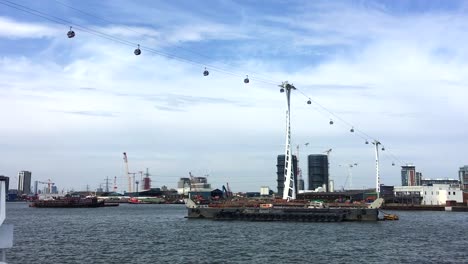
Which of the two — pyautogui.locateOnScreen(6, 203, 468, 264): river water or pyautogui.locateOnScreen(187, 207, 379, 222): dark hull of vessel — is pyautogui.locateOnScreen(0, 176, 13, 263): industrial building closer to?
pyautogui.locateOnScreen(6, 203, 468, 264): river water

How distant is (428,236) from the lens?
7431 centimetres

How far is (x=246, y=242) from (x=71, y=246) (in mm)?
23213

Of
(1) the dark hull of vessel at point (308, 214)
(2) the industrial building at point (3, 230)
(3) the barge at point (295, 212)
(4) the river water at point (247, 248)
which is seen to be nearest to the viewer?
(2) the industrial building at point (3, 230)

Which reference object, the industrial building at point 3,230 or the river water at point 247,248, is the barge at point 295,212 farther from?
the industrial building at point 3,230

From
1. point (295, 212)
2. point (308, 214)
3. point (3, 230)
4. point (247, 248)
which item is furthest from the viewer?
point (295, 212)

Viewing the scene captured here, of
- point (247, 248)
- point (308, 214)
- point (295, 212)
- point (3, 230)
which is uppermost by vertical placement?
point (3, 230)

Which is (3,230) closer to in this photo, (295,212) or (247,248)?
(247,248)

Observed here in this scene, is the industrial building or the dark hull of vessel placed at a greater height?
the industrial building

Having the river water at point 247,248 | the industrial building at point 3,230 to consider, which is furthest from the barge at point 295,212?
the industrial building at point 3,230

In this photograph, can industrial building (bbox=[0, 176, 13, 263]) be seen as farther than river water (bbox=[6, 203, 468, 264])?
No

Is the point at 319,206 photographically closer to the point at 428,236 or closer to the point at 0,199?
the point at 428,236

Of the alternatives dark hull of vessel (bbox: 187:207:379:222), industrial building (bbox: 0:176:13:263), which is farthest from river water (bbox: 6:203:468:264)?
industrial building (bbox: 0:176:13:263)

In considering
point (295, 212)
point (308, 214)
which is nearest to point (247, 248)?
point (308, 214)

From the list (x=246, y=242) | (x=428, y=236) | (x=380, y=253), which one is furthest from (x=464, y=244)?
(x=246, y=242)
